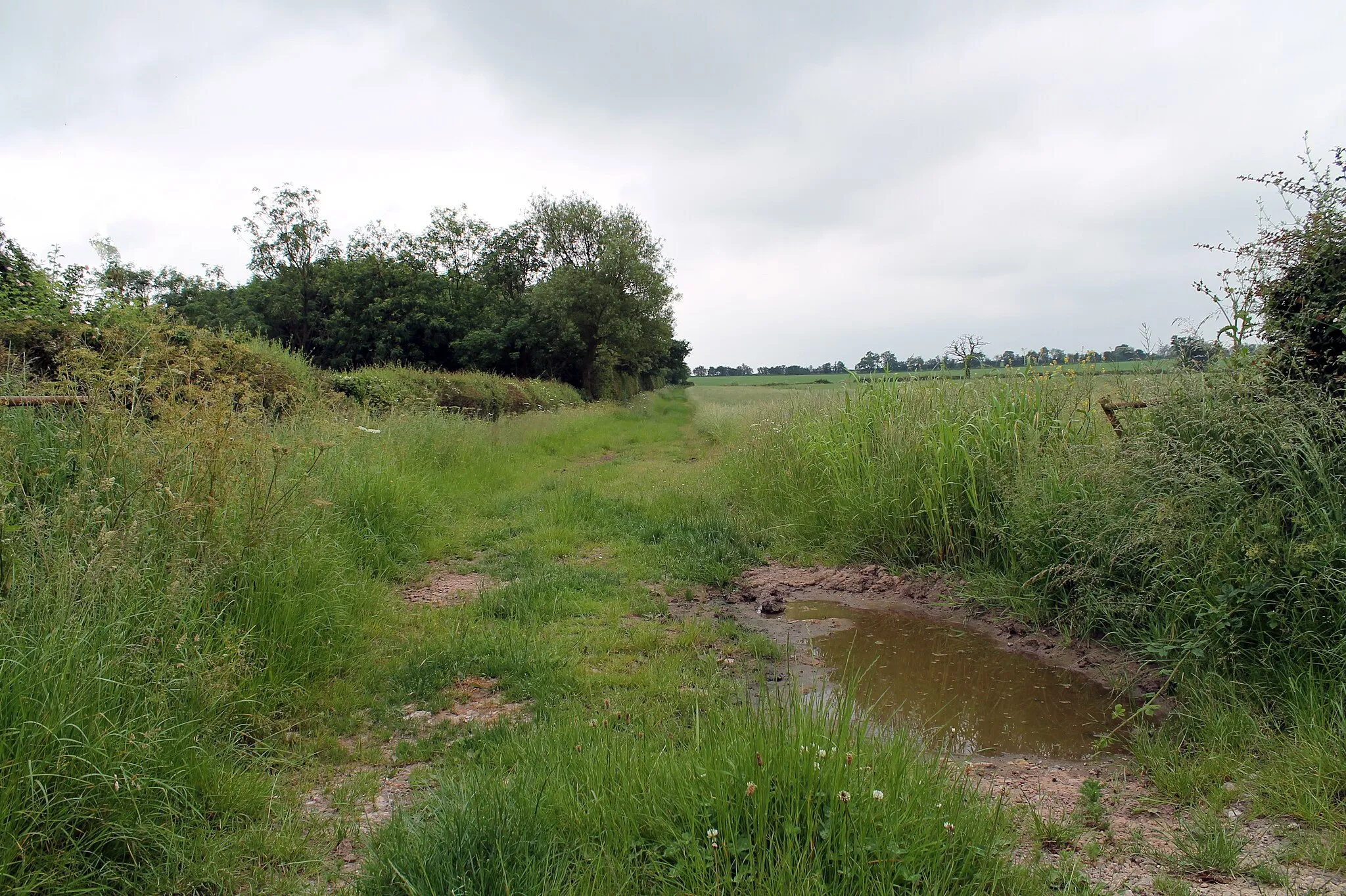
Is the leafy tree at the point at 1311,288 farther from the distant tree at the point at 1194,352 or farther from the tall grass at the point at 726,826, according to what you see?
the tall grass at the point at 726,826

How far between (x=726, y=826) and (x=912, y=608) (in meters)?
4.09

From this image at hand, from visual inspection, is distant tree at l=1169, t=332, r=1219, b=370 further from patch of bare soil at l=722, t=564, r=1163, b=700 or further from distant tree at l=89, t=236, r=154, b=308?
distant tree at l=89, t=236, r=154, b=308

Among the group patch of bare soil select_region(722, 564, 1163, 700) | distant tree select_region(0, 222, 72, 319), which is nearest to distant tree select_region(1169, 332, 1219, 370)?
patch of bare soil select_region(722, 564, 1163, 700)

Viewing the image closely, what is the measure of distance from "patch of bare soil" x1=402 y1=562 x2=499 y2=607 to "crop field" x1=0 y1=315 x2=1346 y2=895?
40 millimetres

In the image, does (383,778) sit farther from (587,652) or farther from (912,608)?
(912,608)

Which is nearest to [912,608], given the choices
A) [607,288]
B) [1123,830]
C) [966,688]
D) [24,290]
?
[966,688]

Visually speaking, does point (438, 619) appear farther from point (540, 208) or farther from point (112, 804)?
point (540, 208)

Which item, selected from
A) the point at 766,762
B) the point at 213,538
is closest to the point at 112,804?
the point at 213,538

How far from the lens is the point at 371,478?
7461 mm

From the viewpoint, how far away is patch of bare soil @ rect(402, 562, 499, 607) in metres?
5.84

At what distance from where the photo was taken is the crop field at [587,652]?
90.5 inches

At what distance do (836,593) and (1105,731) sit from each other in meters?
2.74

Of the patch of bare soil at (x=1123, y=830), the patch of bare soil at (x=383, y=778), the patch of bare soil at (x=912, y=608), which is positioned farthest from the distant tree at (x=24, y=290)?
the patch of bare soil at (x=1123, y=830)

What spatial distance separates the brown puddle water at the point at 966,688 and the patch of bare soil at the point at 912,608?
148 mm
